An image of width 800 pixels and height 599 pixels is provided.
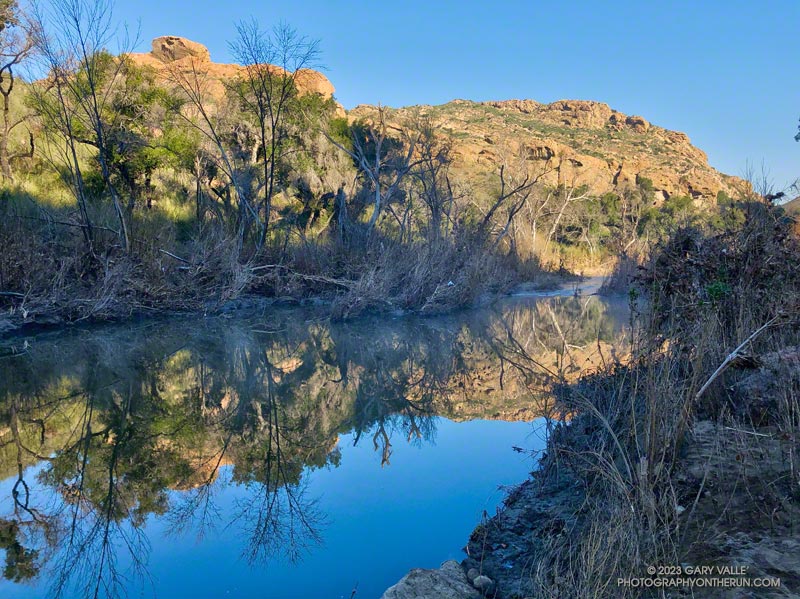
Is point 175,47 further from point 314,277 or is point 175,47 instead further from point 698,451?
point 698,451

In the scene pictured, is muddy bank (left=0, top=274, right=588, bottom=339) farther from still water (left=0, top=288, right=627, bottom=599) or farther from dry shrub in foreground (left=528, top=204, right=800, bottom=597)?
dry shrub in foreground (left=528, top=204, right=800, bottom=597)

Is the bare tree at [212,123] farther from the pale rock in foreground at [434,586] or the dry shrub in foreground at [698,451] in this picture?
the pale rock in foreground at [434,586]

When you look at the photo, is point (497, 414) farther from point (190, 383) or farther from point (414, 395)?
point (190, 383)

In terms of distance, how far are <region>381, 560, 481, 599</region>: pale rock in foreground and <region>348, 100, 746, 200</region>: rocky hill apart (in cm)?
3331

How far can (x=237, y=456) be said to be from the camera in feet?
18.5

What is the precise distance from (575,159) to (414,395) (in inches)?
1888

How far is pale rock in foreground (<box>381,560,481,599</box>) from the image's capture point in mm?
3088

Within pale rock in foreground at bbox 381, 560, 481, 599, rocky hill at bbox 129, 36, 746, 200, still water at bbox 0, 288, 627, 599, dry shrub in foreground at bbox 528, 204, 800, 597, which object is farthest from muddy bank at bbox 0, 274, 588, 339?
rocky hill at bbox 129, 36, 746, 200

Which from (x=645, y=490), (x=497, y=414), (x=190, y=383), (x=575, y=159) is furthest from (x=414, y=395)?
(x=575, y=159)

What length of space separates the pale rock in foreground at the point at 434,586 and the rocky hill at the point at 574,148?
109 ft

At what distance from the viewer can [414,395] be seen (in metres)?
8.05

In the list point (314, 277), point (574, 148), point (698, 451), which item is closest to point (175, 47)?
point (574, 148)

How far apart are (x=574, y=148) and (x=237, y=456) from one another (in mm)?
53562

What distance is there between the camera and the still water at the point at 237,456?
3.73 metres
